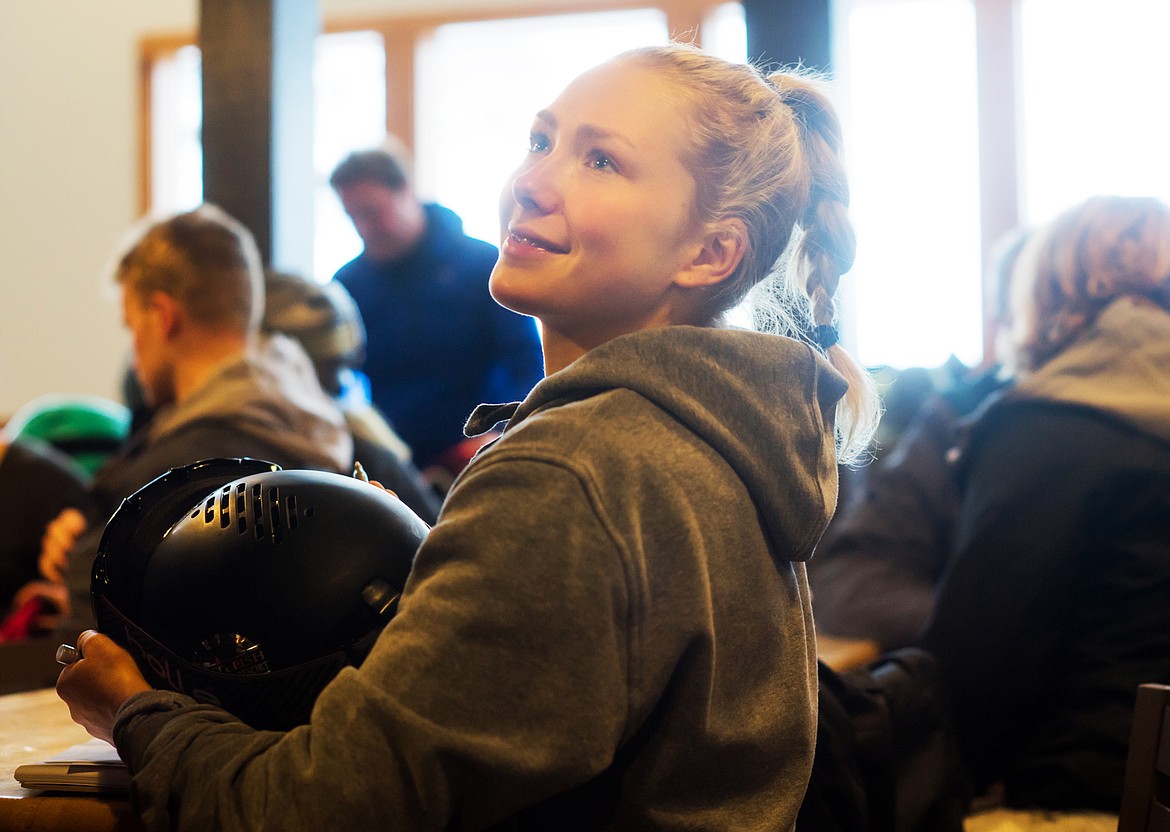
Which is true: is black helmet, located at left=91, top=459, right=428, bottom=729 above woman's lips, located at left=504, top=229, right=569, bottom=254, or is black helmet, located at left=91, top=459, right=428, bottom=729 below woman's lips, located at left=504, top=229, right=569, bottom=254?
below

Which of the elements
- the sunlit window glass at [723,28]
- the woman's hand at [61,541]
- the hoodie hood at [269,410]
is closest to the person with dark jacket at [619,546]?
the hoodie hood at [269,410]

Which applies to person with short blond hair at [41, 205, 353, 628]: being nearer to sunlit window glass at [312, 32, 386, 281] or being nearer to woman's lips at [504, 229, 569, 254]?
woman's lips at [504, 229, 569, 254]

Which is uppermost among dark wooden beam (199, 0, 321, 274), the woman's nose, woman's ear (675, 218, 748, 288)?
dark wooden beam (199, 0, 321, 274)

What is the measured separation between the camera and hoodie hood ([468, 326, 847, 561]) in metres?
1.00

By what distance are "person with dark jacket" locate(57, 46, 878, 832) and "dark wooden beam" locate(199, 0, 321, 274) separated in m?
2.44

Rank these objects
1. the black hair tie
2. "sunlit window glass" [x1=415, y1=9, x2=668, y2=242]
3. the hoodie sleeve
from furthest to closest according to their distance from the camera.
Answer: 1. "sunlit window glass" [x1=415, y1=9, x2=668, y2=242]
2. the black hair tie
3. the hoodie sleeve

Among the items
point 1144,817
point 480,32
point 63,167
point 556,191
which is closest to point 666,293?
point 556,191

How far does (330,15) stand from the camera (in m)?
7.15

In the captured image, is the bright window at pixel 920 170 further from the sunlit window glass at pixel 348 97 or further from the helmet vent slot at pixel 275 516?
the helmet vent slot at pixel 275 516

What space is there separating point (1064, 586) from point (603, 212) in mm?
1276

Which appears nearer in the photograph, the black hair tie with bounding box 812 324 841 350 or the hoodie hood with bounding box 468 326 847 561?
the hoodie hood with bounding box 468 326 847 561

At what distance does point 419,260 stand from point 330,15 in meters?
3.67

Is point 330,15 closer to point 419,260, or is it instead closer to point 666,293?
point 419,260

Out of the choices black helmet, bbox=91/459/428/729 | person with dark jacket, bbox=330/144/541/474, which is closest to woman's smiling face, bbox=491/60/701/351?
black helmet, bbox=91/459/428/729
